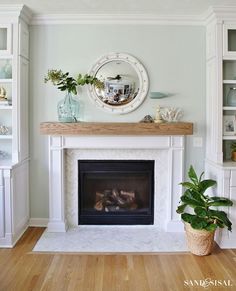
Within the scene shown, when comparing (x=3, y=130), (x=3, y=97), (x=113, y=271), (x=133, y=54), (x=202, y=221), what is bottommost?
(x=113, y=271)

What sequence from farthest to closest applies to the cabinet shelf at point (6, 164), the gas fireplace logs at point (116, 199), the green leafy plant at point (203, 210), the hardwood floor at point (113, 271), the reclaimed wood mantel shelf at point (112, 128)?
the gas fireplace logs at point (116, 199)
the reclaimed wood mantel shelf at point (112, 128)
the cabinet shelf at point (6, 164)
the green leafy plant at point (203, 210)
the hardwood floor at point (113, 271)

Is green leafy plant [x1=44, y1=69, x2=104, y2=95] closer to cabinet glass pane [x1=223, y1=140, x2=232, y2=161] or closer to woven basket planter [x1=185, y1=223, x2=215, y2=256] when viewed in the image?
cabinet glass pane [x1=223, y1=140, x2=232, y2=161]

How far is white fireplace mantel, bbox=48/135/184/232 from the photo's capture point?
137 inches

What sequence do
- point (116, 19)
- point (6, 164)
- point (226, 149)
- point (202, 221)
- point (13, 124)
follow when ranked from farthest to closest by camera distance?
point (226, 149), point (116, 19), point (13, 124), point (6, 164), point (202, 221)

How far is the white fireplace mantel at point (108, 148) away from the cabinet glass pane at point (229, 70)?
2.93 ft

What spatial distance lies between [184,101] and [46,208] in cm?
212

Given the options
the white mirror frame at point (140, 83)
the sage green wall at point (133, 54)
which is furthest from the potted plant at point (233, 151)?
the white mirror frame at point (140, 83)

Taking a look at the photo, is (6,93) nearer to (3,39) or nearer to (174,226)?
(3,39)

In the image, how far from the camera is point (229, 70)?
3527mm

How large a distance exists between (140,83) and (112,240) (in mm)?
1819

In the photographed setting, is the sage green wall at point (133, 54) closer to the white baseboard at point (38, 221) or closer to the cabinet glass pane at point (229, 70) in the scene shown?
the cabinet glass pane at point (229, 70)

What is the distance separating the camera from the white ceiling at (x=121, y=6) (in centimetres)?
310

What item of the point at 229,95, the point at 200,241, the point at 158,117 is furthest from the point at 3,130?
the point at 229,95

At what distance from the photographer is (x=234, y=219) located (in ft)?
10.2
